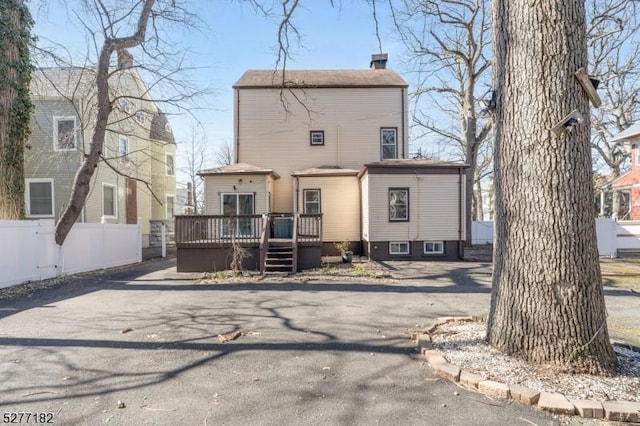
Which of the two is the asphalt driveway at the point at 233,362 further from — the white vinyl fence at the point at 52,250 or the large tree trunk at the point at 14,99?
the large tree trunk at the point at 14,99

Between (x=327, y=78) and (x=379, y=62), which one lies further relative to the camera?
(x=379, y=62)

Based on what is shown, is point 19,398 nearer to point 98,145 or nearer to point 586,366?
point 586,366

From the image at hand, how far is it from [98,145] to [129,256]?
15.5ft

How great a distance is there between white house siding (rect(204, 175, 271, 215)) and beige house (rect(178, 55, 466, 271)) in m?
0.04

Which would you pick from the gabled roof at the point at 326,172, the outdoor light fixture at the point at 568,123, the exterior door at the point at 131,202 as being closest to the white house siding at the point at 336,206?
the gabled roof at the point at 326,172

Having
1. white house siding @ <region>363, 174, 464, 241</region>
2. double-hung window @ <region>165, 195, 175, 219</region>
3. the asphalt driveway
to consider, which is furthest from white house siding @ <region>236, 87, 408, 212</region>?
the asphalt driveway

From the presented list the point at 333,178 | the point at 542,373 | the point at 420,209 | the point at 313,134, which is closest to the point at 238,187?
the point at 333,178

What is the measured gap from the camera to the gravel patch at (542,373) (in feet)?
9.97

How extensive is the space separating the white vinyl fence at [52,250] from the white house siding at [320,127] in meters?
6.49

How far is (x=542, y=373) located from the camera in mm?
3328

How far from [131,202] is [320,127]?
11.4 m

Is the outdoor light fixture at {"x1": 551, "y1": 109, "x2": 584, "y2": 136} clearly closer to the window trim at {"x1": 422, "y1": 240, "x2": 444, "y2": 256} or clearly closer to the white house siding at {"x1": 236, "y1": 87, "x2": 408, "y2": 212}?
the window trim at {"x1": 422, "y1": 240, "x2": 444, "y2": 256}

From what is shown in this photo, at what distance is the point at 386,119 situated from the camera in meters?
17.5

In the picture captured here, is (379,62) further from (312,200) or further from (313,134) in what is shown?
(312,200)
